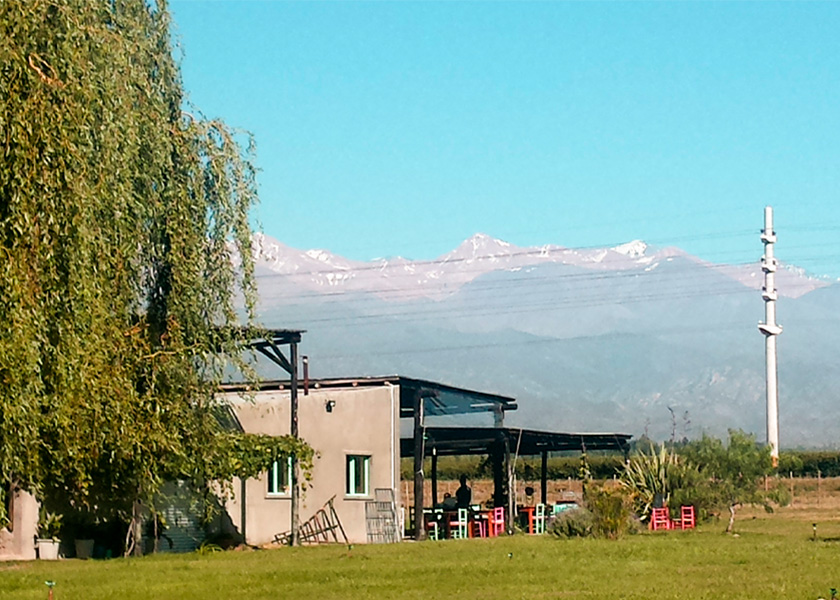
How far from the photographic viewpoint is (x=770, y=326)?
228 feet

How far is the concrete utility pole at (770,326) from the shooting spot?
67738 mm

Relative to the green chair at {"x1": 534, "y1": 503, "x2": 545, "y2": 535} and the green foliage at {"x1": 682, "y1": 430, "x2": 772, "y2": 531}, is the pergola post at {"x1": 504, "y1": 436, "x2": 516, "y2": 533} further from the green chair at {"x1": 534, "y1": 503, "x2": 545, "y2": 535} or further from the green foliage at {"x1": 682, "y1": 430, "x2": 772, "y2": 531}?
the green foliage at {"x1": 682, "y1": 430, "x2": 772, "y2": 531}

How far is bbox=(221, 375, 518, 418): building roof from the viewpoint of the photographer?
31.8 m

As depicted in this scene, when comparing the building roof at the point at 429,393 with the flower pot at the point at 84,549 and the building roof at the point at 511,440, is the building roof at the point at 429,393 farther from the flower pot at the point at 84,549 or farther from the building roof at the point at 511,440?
the flower pot at the point at 84,549

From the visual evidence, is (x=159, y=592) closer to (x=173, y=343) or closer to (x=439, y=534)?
(x=173, y=343)

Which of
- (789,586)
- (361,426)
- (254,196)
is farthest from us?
(361,426)

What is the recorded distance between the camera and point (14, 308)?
1119cm

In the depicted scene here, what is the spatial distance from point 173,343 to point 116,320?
4537 mm

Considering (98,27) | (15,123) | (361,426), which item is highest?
(98,27)

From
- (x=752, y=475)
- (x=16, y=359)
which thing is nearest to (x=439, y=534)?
(x=752, y=475)

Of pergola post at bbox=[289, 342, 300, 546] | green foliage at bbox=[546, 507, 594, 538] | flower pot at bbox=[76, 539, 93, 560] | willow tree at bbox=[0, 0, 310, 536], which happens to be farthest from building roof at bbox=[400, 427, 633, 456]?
willow tree at bbox=[0, 0, 310, 536]

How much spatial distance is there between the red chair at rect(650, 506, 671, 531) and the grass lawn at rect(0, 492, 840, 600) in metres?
5.33

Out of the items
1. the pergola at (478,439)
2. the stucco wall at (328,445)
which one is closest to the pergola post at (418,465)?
the pergola at (478,439)

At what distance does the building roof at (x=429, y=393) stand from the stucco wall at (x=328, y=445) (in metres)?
0.26
